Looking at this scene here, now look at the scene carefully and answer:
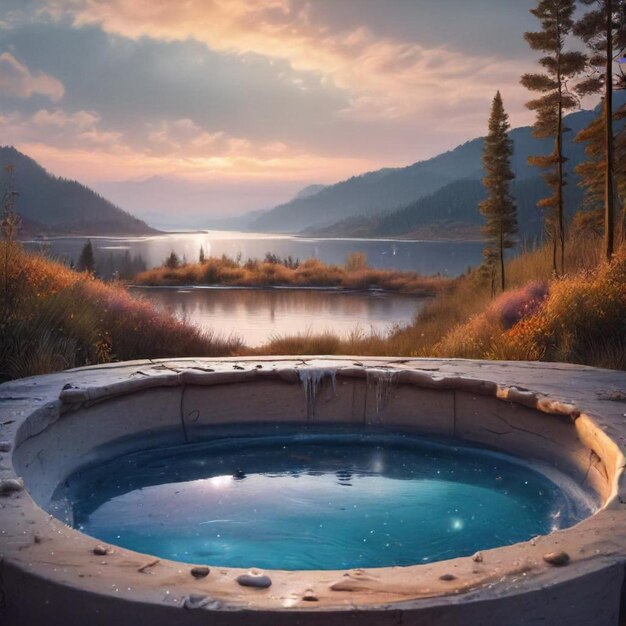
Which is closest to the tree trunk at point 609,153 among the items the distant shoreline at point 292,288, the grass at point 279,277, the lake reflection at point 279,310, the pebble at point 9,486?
the lake reflection at point 279,310

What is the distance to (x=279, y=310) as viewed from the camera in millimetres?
14070

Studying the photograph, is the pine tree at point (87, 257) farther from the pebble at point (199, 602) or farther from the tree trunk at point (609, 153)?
the pebble at point (199, 602)

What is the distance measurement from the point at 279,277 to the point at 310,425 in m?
13.7

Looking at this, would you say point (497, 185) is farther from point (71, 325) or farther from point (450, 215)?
point (450, 215)

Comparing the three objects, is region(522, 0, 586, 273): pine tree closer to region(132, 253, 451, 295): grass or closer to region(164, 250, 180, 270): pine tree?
region(132, 253, 451, 295): grass

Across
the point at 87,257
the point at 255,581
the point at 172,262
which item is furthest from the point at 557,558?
the point at 172,262

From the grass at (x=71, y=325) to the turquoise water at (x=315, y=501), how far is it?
5.49 feet

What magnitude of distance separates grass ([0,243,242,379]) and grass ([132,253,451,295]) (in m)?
9.36

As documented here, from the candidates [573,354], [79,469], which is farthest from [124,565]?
[573,354]

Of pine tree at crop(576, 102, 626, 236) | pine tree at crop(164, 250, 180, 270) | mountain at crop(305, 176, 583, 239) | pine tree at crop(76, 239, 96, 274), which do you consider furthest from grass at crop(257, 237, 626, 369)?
mountain at crop(305, 176, 583, 239)

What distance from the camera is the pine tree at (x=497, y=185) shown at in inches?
558

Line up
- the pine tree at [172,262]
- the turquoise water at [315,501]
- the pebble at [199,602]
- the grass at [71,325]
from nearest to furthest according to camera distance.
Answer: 1. the pebble at [199,602]
2. the turquoise water at [315,501]
3. the grass at [71,325]
4. the pine tree at [172,262]

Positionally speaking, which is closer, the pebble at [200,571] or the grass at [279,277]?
the pebble at [200,571]

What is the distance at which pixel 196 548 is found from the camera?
3.87m
